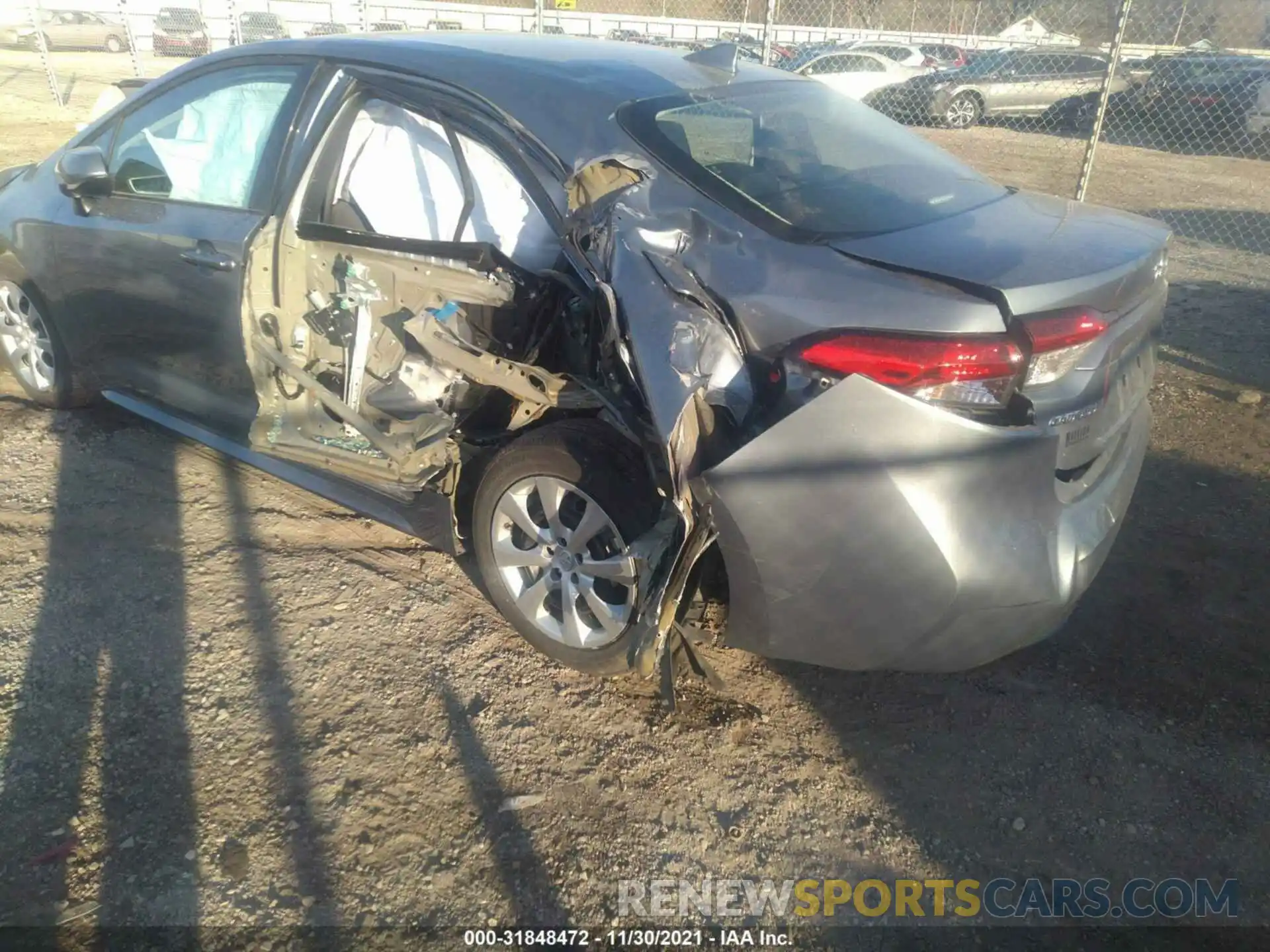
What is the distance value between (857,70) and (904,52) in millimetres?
1938

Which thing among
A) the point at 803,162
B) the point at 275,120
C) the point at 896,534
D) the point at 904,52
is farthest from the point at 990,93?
the point at 896,534

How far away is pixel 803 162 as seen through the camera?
9.84 feet

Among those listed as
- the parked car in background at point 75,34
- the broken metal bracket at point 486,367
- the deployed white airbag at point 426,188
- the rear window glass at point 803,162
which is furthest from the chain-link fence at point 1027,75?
the broken metal bracket at point 486,367

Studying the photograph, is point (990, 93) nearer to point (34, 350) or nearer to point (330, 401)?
point (34, 350)

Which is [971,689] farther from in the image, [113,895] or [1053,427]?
[113,895]

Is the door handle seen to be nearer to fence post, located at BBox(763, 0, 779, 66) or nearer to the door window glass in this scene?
the door window glass

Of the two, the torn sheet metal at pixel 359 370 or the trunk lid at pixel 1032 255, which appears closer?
the trunk lid at pixel 1032 255

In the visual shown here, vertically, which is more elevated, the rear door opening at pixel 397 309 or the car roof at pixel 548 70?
the car roof at pixel 548 70

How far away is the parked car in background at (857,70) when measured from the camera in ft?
53.4

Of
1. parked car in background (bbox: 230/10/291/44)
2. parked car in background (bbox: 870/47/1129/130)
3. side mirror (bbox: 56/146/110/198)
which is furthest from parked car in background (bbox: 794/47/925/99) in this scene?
side mirror (bbox: 56/146/110/198)

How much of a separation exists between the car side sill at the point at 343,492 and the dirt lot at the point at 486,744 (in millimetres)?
266

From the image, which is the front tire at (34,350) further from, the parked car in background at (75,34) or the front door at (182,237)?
the parked car in background at (75,34)

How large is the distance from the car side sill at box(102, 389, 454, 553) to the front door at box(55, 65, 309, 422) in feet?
0.30

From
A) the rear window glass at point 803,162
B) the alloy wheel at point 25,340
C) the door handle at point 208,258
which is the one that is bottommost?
the alloy wheel at point 25,340
